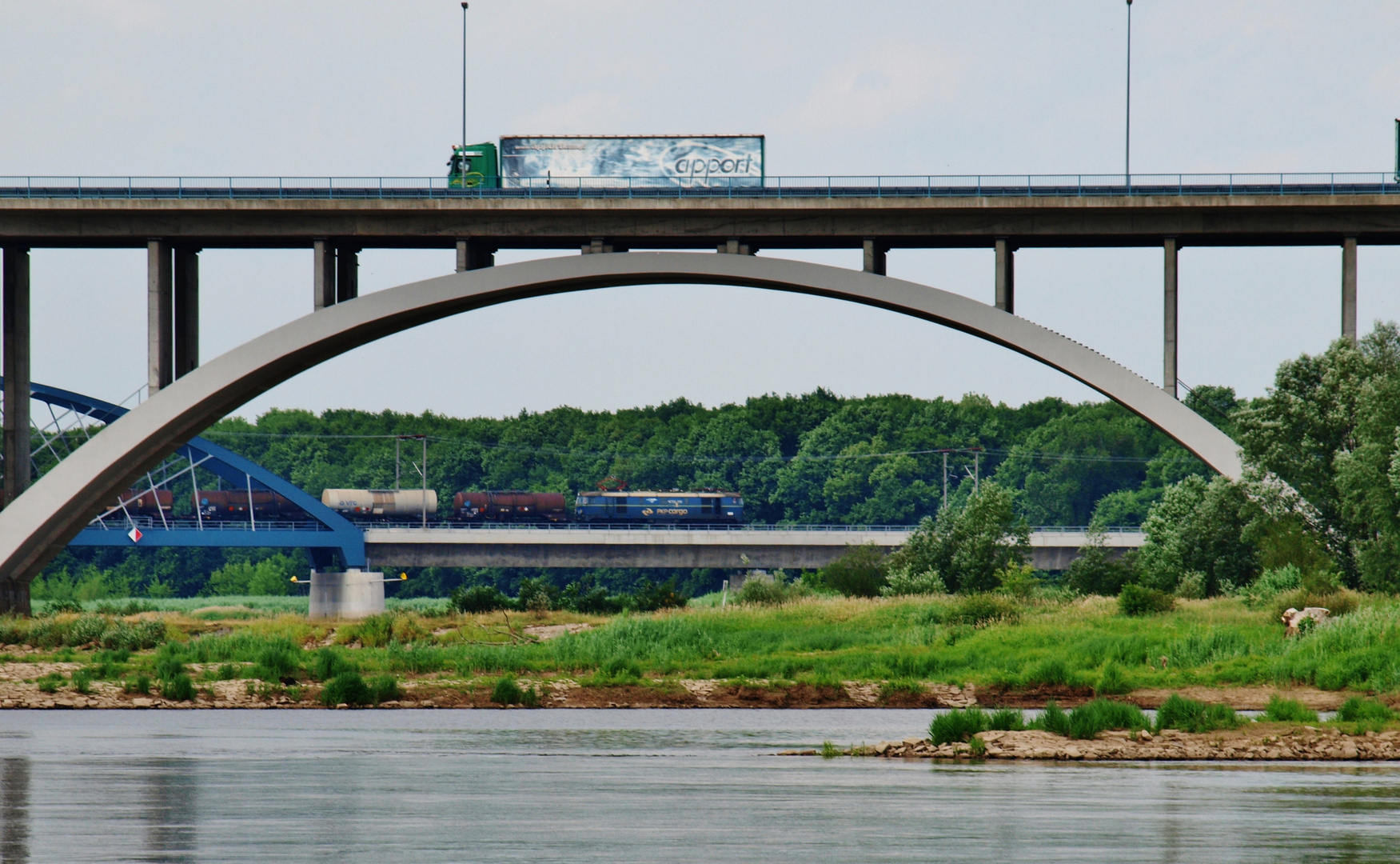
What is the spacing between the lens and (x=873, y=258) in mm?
43750

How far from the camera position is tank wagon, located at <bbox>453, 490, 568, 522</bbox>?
111875 millimetres

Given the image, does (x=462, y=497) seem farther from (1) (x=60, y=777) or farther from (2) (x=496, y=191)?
(1) (x=60, y=777)

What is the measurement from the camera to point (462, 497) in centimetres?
11206

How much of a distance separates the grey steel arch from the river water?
74.2 ft

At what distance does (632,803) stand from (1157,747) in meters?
7.29

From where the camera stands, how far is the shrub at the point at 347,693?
27562 millimetres

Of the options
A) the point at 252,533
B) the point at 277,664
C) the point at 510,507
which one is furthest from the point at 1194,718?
the point at 510,507

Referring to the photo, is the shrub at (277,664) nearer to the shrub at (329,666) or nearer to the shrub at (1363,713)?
the shrub at (329,666)

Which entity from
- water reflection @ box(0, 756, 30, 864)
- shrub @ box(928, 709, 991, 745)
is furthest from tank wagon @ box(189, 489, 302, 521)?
shrub @ box(928, 709, 991, 745)

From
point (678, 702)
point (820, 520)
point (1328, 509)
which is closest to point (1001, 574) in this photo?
point (1328, 509)

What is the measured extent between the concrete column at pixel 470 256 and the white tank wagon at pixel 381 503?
65.2 metres

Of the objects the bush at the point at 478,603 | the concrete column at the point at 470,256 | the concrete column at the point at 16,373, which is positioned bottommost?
the bush at the point at 478,603

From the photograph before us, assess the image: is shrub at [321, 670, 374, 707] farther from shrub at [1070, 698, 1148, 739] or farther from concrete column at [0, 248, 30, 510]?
concrete column at [0, 248, 30, 510]

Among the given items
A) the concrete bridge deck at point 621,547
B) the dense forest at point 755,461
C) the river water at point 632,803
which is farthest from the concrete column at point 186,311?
the dense forest at point 755,461
